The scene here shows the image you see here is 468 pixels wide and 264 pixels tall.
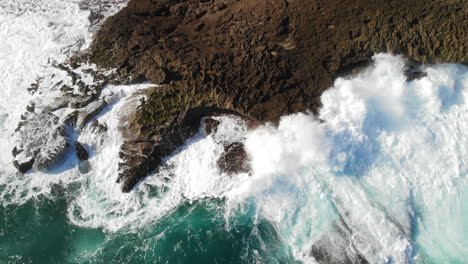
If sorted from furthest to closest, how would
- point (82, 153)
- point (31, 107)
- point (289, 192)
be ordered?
1. point (31, 107)
2. point (82, 153)
3. point (289, 192)

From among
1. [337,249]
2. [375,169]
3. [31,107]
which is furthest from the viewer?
[31,107]

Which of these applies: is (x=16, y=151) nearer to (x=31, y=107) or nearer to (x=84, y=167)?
(x=31, y=107)

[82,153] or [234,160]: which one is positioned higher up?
[234,160]

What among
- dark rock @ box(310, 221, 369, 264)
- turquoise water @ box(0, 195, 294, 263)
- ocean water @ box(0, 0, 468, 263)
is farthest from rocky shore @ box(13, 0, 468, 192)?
dark rock @ box(310, 221, 369, 264)

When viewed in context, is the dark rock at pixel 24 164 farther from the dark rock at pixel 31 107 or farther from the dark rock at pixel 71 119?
the dark rock at pixel 31 107

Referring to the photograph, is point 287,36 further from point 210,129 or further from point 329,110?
point 210,129

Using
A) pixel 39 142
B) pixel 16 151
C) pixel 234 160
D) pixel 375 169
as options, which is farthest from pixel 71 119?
pixel 375 169

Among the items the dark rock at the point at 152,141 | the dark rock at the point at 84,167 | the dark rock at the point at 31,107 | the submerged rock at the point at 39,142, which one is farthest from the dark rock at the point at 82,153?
the dark rock at the point at 31,107

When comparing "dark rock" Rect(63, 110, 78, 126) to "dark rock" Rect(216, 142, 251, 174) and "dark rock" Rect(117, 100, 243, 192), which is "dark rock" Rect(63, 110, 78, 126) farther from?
"dark rock" Rect(216, 142, 251, 174)
